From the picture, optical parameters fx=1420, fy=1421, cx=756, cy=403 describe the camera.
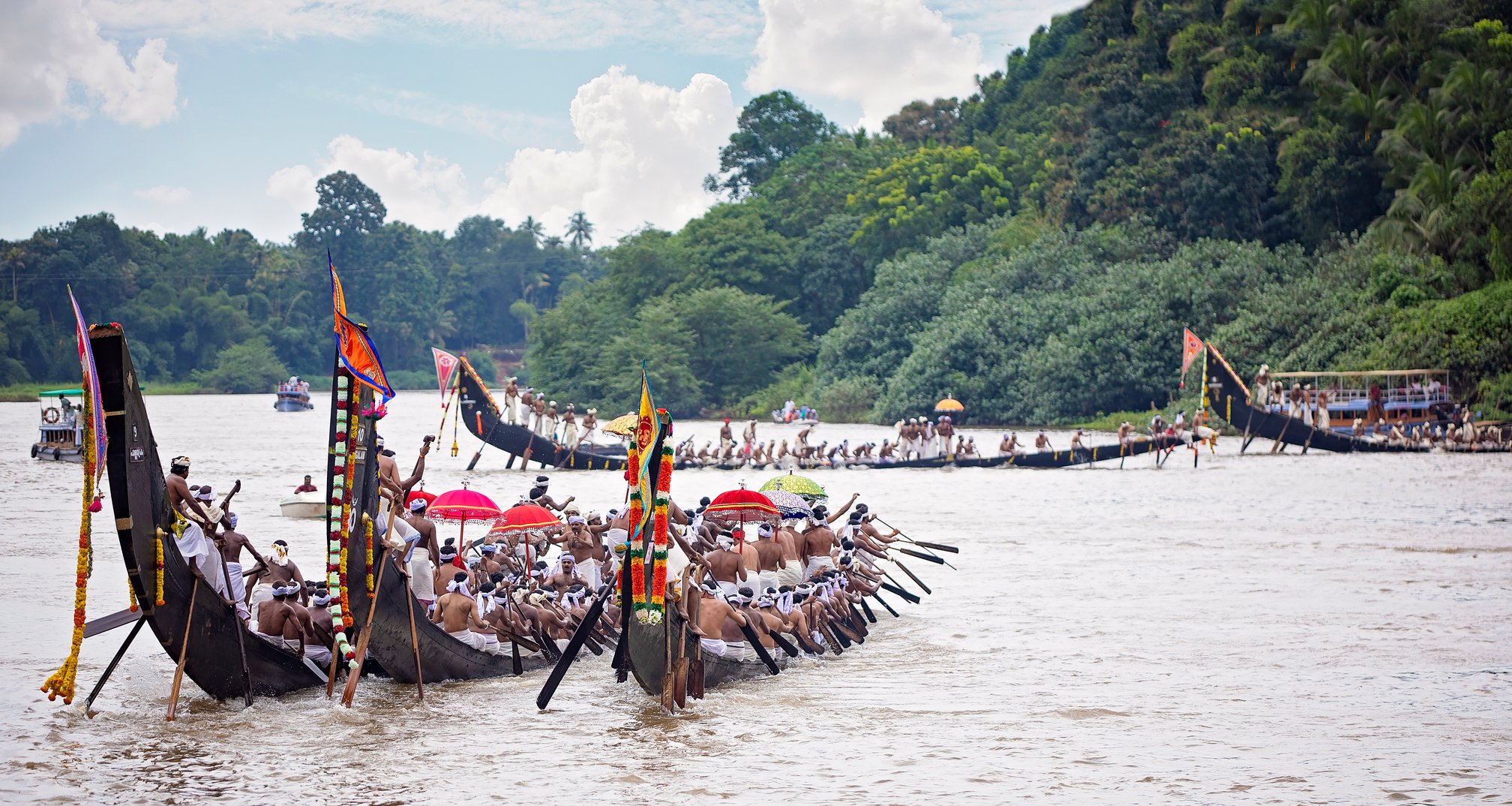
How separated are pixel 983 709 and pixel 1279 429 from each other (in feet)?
85.5

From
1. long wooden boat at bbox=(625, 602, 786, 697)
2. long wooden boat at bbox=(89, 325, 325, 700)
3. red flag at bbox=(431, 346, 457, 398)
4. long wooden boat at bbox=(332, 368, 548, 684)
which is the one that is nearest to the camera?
long wooden boat at bbox=(89, 325, 325, 700)

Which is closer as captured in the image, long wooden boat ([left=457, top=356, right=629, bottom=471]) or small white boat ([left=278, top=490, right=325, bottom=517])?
small white boat ([left=278, top=490, right=325, bottom=517])

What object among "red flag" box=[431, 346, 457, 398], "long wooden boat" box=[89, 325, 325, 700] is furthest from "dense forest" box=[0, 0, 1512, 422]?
"long wooden boat" box=[89, 325, 325, 700]

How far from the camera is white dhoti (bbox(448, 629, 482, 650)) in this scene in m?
12.0

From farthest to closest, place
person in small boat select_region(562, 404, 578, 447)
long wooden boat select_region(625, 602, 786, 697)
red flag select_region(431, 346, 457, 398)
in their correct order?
person in small boat select_region(562, 404, 578, 447)
red flag select_region(431, 346, 457, 398)
long wooden boat select_region(625, 602, 786, 697)

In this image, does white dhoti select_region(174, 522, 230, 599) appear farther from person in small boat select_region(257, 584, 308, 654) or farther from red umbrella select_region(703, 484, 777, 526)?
red umbrella select_region(703, 484, 777, 526)

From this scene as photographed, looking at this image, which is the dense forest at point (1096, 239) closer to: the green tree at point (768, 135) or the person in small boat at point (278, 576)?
the green tree at point (768, 135)

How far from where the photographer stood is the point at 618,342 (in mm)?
59625

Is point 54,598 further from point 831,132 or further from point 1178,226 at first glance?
point 831,132

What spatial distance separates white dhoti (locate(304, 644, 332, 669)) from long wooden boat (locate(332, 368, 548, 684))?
380 mm

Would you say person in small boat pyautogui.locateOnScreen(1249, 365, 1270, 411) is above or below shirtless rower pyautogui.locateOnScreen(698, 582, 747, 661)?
above

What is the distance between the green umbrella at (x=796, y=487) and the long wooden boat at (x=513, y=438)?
1488 cm

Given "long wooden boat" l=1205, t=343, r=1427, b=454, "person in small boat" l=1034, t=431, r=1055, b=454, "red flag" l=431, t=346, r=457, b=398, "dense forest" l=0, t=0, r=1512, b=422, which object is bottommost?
"person in small boat" l=1034, t=431, r=1055, b=454

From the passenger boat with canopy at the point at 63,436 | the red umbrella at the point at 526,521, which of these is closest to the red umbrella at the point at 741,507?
the red umbrella at the point at 526,521
